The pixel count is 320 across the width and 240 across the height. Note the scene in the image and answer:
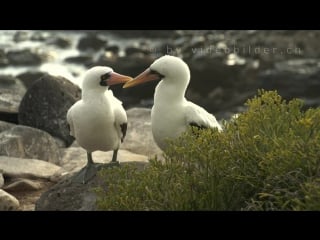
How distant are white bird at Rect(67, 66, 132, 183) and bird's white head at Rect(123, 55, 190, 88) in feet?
0.85

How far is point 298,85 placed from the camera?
21969mm

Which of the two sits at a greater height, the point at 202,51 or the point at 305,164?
the point at 305,164

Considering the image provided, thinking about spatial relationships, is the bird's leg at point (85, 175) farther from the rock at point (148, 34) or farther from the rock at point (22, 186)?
the rock at point (148, 34)

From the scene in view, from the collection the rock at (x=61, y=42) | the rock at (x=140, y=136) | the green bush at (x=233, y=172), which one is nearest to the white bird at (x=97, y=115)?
the green bush at (x=233, y=172)

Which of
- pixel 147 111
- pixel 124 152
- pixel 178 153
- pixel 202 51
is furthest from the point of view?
pixel 202 51

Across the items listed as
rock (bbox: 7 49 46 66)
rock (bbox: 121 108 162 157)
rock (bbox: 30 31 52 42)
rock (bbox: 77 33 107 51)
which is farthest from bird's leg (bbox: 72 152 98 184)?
rock (bbox: 30 31 52 42)

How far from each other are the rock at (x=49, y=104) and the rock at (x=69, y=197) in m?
3.67

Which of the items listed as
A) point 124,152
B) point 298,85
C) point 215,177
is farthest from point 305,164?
point 298,85

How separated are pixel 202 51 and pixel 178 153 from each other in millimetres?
19451

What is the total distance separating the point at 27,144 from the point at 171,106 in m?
3.06

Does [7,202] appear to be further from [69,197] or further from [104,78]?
[104,78]

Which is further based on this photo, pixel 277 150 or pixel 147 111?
pixel 147 111

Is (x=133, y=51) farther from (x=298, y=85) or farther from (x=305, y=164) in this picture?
(x=305, y=164)

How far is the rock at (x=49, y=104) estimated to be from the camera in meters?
11.4
